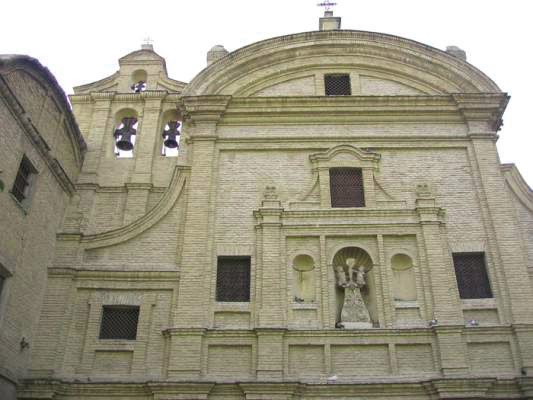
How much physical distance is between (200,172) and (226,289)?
2885 millimetres

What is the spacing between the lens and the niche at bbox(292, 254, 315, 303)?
1228 centimetres

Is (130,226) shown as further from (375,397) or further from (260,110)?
(375,397)

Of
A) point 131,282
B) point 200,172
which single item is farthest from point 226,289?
point 200,172

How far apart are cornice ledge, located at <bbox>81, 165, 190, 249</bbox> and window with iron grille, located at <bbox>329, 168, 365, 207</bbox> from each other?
3.52m

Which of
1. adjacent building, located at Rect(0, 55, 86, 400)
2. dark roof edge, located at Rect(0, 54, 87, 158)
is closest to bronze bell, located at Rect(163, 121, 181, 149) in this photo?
dark roof edge, located at Rect(0, 54, 87, 158)

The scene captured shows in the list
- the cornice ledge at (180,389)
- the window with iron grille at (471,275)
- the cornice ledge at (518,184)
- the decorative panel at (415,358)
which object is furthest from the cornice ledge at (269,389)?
the cornice ledge at (518,184)

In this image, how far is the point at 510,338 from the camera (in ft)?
37.6

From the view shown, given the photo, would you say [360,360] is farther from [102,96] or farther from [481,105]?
[102,96]

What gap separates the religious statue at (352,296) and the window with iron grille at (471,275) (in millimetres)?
2011

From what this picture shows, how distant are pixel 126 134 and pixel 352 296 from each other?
7.44m

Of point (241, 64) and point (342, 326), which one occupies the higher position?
point (241, 64)

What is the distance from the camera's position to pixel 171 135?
15.5m

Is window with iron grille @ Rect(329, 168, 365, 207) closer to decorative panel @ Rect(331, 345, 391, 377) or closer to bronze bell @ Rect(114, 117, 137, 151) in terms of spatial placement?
decorative panel @ Rect(331, 345, 391, 377)

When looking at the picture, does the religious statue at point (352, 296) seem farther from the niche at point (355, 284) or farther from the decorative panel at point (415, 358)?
the decorative panel at point (415, 358)
